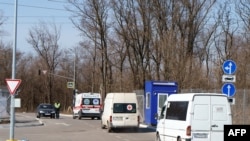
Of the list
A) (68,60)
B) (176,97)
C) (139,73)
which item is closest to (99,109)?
(139,73)

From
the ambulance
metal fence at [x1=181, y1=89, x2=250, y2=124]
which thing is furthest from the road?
the ambulance

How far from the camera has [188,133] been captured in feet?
55.8

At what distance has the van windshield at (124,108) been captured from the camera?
30109 millimetres

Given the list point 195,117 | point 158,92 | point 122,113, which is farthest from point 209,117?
point 158,92

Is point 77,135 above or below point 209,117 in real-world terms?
below

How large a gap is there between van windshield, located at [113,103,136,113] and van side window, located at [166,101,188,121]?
10834 millimetres

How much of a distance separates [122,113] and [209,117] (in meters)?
12.9

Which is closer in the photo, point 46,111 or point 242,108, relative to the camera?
point 242,108

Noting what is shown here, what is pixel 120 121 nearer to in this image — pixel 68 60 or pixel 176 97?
pixel 176 97

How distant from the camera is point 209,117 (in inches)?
690

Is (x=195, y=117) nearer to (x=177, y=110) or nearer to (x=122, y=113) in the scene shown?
(x=177, y=110)

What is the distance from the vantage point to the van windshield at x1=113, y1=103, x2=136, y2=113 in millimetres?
30109

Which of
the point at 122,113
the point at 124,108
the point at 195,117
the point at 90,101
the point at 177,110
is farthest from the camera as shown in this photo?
the point at 90,101

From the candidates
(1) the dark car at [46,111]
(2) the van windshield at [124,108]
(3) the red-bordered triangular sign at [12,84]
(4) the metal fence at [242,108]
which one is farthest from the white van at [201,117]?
(1) the dark car at [46,111]
